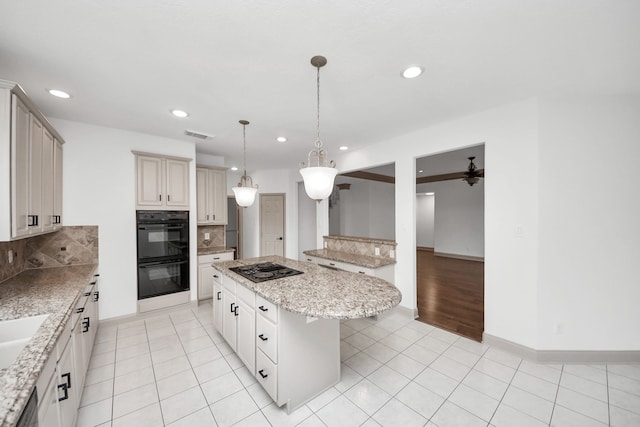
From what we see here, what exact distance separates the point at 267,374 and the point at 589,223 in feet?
10.7

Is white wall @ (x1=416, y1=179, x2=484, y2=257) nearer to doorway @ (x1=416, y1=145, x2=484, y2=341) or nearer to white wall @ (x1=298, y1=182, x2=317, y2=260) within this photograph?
doorway @ (x1=416, y1=145, x2=484, y2=341)

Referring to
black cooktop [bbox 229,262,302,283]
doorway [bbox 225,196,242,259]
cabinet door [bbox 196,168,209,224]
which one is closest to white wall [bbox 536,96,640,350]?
black cooktop [bbox 229,262,302,283]

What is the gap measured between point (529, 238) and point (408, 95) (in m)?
1.87

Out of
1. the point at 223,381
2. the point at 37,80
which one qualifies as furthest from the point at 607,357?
the point at 37,80

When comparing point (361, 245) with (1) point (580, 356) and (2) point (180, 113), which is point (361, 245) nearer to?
(1) point (580, 356)

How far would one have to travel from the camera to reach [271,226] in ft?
20.2

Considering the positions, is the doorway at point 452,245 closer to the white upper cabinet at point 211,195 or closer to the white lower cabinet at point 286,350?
the white lower cabinet at point 286,350

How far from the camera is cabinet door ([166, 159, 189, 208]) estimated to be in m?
3.59

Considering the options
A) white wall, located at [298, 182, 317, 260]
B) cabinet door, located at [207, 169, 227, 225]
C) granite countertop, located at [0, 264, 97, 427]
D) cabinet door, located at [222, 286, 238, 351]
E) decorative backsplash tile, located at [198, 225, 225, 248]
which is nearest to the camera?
granite countertop, located at [0, 264, 97, 427]

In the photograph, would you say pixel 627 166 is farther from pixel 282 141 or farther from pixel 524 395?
pixel 282 141

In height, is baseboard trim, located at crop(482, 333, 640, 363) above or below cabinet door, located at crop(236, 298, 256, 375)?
below

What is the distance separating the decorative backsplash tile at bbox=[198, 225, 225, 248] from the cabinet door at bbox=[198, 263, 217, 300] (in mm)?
571

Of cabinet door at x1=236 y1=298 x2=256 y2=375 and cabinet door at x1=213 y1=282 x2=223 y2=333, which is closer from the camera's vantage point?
cabinet door at x1=236 y1=298 x2=256 y2=375

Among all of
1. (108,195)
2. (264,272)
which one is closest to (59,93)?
(108,195)
